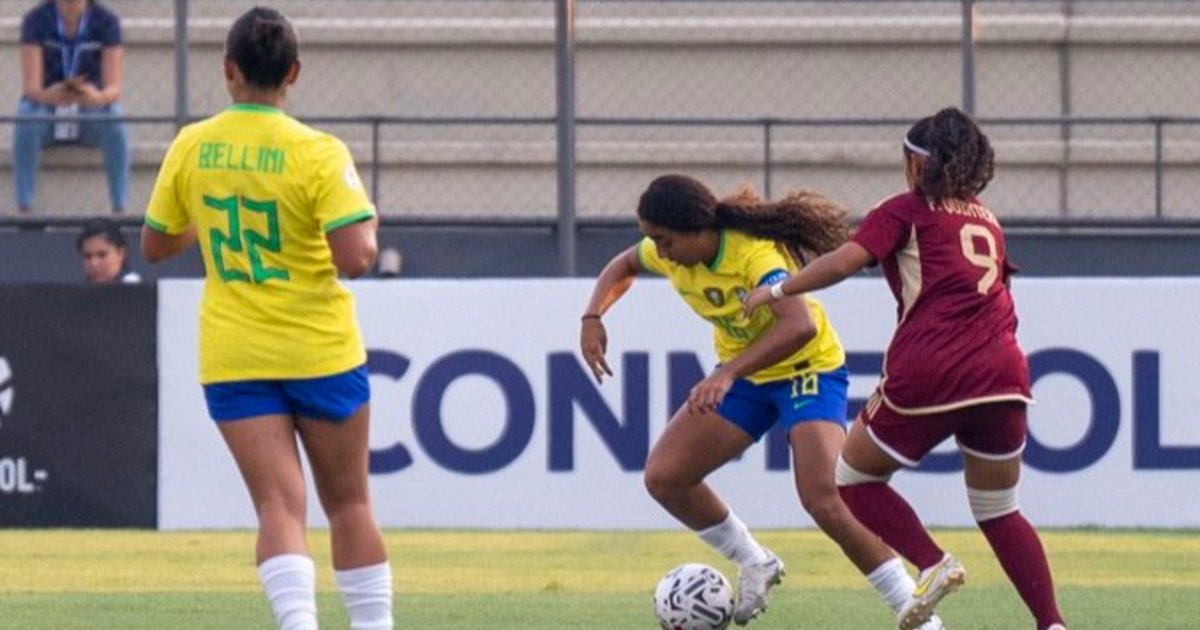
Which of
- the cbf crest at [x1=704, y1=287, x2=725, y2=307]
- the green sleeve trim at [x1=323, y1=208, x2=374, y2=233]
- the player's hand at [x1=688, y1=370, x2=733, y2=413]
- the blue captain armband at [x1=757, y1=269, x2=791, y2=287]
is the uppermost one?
the green sleeve trim at [x1=323, y1=208, x2=374, y2=233]

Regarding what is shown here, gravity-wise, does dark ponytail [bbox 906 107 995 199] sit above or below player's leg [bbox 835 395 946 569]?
above

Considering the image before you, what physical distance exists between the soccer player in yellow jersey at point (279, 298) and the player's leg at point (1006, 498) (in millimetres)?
2085

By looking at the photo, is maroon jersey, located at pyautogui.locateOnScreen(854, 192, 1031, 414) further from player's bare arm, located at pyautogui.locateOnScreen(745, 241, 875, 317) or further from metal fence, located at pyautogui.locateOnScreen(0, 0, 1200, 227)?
metal fence, located at pyautogui.locateOnScreen(0, 0, 1200, 227)

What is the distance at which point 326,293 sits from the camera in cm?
712

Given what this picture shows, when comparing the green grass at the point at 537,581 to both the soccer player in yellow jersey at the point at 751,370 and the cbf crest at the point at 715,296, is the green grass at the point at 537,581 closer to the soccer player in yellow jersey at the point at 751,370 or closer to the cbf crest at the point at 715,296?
the soccer player in yellow jersey at the point at 751,370

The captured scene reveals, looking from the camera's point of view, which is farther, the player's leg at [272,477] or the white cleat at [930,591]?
the white cleat at [930,591]

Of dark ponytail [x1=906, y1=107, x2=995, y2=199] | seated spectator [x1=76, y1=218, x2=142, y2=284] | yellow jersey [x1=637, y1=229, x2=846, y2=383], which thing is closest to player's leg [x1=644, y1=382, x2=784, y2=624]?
yellow jersey [x1=637, y1=229, x2=846, y2=383]

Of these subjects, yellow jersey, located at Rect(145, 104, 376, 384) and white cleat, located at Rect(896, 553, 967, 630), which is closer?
yellow jersey, located at Rect(145, 104, 376, 384)

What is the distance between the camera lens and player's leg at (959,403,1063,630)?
27.0 feet

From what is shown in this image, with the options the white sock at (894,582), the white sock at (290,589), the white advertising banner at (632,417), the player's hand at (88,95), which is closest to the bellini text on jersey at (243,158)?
the white sock at (290,589)

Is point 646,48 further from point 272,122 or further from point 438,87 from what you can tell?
point 272,122

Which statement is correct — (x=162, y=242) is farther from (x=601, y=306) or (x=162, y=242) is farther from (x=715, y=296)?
(x=601, y=306)

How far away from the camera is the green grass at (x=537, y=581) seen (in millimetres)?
9586

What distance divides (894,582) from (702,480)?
94cm
